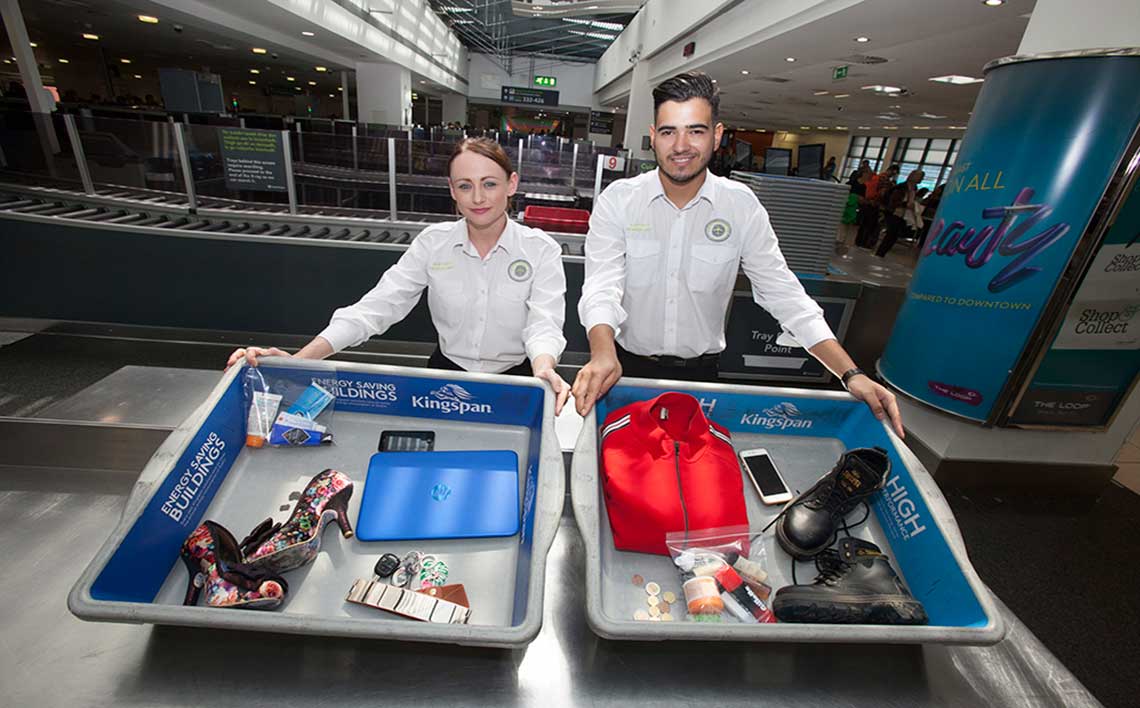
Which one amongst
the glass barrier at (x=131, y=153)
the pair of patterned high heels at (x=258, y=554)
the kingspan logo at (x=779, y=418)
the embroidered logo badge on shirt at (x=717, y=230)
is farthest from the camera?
the glass barrier at (x=131, y=153)

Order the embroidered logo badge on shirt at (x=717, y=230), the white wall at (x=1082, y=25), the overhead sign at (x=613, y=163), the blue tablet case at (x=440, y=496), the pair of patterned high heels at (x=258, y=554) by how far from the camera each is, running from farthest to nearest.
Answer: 1. the overhead sign at (x=613, y=163)
2. the white wall at (x=1082, y=25)
3. the embroidered logo badge on shirt at (x=717, y=230)
4. the blue tablet case at (x=440, y=496)
5. the pair of patterned high heels at (x=258, y=554)

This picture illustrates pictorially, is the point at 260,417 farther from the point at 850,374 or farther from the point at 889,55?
the point at 889,55

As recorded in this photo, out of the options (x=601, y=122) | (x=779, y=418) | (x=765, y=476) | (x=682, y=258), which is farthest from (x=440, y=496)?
(x=601, y=122)

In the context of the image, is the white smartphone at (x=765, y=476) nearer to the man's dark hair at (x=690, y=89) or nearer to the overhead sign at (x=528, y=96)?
the man's dark hair at (x=690, y=89)

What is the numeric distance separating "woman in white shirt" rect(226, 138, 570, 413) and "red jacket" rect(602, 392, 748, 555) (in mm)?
548

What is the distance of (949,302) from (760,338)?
1344 millimetres

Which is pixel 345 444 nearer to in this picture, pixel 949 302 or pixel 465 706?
pixel 465 706

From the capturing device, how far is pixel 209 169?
4.29 meters

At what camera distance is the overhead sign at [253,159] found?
13.7 feet

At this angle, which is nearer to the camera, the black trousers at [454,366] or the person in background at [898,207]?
the black trousers at [454,366]

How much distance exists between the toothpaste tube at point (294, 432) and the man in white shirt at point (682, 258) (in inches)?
A: 30.4

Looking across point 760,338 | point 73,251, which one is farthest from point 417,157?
point 760,338

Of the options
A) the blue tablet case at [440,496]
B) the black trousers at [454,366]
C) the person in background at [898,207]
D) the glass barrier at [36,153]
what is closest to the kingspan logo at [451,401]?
the blue tablet case at [440,496]

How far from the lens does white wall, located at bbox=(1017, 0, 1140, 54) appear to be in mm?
2217
